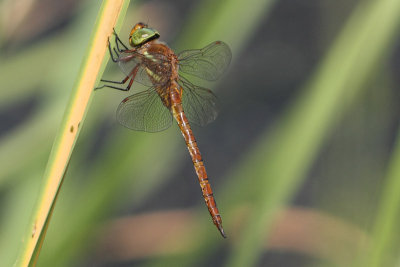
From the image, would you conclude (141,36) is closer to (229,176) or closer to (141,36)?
(141,36)

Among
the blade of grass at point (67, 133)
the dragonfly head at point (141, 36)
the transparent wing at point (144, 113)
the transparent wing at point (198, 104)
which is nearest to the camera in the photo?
the blade of grass at point (67, 133)

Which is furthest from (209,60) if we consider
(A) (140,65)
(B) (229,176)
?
(B) (229,176)

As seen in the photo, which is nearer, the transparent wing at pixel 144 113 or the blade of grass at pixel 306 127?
the blade of grass at pixel 306 127

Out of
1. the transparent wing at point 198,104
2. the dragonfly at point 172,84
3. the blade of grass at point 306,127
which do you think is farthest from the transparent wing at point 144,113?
the blade of grass at point 306,127

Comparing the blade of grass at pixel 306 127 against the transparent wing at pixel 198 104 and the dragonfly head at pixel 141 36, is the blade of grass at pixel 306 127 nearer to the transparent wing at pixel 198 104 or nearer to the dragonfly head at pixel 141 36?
the transparent wing at pixel 198 104

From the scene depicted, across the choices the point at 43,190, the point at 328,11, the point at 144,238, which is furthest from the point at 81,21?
the point at 328,11
